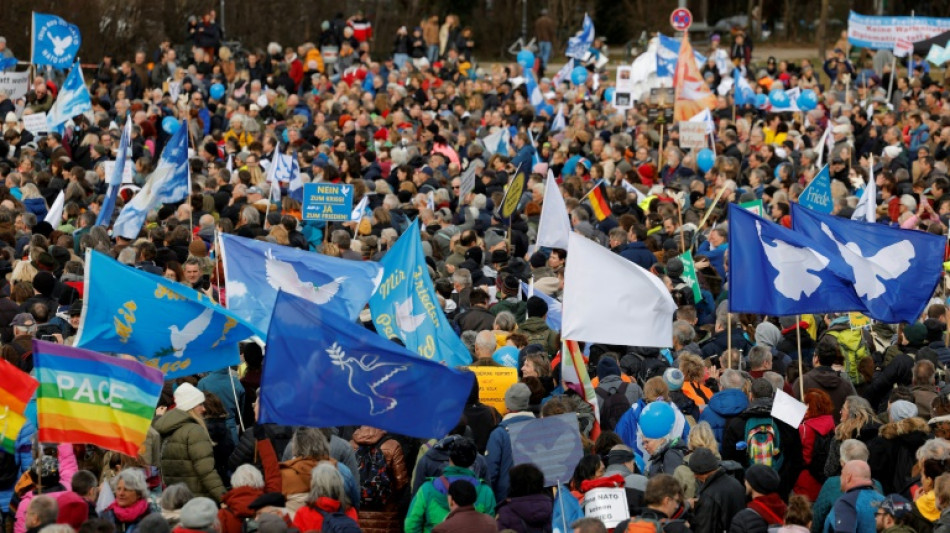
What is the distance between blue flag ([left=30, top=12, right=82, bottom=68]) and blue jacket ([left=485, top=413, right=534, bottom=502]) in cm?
1969

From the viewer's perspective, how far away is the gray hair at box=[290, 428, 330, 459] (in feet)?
31.5

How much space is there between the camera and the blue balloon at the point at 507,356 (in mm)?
12016

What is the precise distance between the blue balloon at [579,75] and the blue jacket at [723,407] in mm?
22486

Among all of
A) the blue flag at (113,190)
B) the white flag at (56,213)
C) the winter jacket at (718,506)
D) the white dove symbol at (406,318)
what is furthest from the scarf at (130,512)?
the white flag at (56,213)

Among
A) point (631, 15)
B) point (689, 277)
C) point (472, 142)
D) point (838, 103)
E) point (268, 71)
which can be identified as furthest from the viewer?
point (631, 15)

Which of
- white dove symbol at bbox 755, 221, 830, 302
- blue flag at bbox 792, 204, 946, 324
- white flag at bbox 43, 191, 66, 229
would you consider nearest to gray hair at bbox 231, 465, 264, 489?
white dove symbol at bbox 755, 221, 830, 302

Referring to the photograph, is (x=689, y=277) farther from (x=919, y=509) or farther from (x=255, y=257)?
(x=919, y=509)

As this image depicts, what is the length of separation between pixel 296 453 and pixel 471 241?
6.66 m

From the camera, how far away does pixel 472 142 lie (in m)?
24.6

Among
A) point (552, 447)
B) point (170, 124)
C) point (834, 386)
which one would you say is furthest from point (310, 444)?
point (170, 124)

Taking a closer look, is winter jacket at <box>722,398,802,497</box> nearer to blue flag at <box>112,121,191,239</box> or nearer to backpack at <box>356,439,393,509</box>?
backpack at <box>356,439,393,509</box>

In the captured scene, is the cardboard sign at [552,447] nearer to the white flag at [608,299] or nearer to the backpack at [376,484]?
the backpack at [376,484]

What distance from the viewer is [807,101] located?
1117 inches

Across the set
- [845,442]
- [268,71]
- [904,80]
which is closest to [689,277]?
[845,442]
